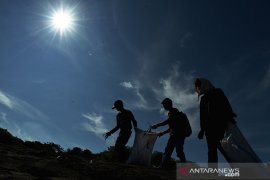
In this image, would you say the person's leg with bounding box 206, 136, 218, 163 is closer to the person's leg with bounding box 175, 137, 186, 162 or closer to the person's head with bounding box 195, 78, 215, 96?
the person's head with bounding box 195, 78, 215, 96

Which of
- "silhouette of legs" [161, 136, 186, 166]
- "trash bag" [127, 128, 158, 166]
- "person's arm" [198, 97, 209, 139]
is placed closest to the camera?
"person's arm" [198, 97, 209, 139]

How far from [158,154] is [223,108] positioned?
33.6 ft

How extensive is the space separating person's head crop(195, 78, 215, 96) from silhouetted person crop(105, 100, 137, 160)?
3681mm

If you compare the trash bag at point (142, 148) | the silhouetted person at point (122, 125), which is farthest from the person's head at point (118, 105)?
the trash bag at point (142, 148)

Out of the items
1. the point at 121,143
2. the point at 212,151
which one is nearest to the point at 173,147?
the point at 121,143

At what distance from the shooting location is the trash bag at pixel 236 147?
15.2 ft

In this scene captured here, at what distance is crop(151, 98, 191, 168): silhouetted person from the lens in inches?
293

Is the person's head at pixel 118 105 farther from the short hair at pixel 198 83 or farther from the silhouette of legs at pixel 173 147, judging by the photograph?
the short hair at pixel 198 83

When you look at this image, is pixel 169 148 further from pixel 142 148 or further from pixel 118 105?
pixel 118 105

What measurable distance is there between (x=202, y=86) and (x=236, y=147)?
155cm

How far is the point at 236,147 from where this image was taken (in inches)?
190

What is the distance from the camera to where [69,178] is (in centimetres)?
415

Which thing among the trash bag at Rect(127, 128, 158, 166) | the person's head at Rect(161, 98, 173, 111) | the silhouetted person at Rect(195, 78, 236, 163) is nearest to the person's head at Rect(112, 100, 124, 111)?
the trash bag at Rect(127, 128, 158, 166)

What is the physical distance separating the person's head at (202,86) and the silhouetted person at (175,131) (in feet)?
5.39
